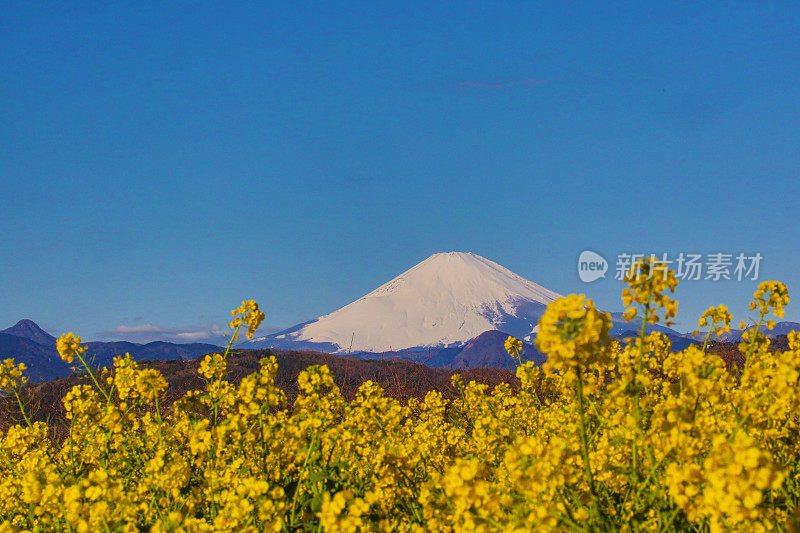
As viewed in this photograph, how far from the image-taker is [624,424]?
3324mm

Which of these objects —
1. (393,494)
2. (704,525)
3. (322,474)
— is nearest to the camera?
(704,525)

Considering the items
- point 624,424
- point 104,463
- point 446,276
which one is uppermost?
point 446,276

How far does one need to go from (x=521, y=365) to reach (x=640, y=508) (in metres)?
3.92

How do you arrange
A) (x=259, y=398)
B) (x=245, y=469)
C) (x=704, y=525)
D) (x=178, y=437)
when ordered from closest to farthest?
(x=704, y=525), (x=259, y=398), (x=245, y=469), (x=178, y=437)

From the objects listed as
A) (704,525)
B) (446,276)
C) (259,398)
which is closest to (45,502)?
(259,398)

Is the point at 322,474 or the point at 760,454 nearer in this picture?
the point at 760,454

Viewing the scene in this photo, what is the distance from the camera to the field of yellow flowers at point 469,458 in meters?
2.47

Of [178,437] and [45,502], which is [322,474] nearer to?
[45,502]

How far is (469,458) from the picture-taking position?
4426 mm

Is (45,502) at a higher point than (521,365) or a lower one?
lower

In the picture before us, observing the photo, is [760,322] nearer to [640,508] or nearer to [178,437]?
[640,508]

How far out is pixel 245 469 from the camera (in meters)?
4.53

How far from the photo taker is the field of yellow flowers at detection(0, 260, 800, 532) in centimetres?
247

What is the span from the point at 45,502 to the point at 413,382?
482 inches
